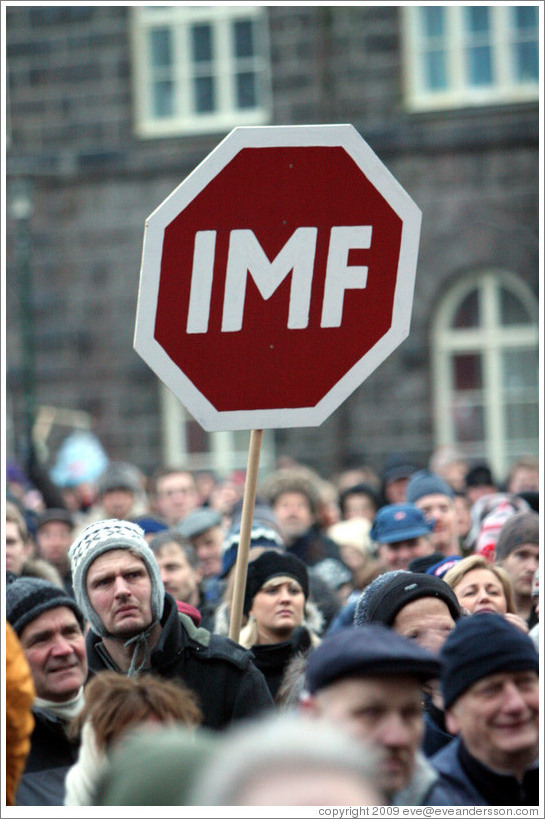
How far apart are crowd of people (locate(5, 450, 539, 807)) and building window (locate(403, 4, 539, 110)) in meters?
12.6

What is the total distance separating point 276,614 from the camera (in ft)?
17.0

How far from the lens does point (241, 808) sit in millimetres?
1902

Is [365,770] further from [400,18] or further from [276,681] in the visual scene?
[400,18]

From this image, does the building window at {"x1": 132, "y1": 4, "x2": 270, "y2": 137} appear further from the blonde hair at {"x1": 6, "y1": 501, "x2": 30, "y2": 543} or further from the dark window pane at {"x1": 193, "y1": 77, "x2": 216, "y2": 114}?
the blonde hair at {"x1": 6, "y1": 501, "x2": 30, "y2": 543}

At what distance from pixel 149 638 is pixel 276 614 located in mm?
1403

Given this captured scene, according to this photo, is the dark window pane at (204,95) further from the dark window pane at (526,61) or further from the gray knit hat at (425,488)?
the gray knit hat at (425,488)

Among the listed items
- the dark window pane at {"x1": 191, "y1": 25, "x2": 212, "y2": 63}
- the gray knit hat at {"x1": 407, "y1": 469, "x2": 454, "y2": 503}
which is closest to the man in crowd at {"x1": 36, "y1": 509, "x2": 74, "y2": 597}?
the gray knit hat at {"x1": 407, "y1": 469, "x2": 454, "y2": 503}

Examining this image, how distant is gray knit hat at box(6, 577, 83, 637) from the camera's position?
153 inches

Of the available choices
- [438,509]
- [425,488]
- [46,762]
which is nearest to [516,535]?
[438,509]

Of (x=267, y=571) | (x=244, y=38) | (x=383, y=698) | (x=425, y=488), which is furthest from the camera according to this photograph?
(x=244, y=38)

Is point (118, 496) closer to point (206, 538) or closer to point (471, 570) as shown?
point (206, 538)

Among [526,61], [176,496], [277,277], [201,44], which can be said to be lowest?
[176,496]

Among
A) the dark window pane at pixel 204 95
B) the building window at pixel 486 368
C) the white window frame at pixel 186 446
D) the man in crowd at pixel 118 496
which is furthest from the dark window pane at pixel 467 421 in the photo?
the man in crowd at pixel 118 496

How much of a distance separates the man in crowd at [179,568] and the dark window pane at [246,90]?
44.6ft
